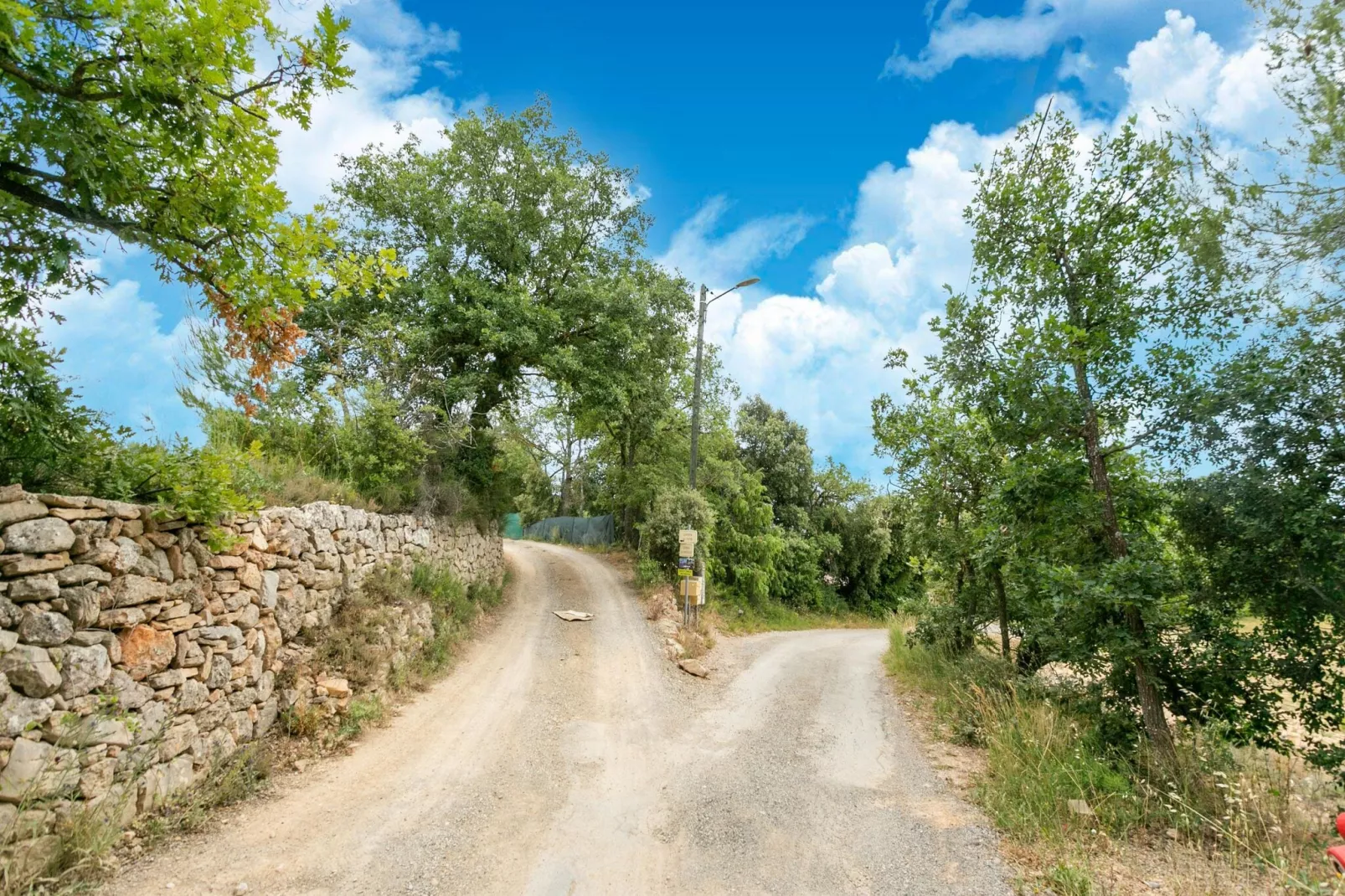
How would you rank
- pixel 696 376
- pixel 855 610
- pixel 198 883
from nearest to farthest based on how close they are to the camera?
pixel 198 883
pixel 696 376
pixel 855 610

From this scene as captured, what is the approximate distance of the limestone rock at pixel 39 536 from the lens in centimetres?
398

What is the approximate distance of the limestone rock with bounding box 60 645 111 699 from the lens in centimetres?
418

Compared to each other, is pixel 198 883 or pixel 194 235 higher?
pixel 194 235

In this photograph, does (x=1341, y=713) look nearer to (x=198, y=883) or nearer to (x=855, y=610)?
(x=198, y=883)

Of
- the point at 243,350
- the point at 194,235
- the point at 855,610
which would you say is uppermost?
the point at 194,235

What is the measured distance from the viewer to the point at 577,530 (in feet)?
99.5

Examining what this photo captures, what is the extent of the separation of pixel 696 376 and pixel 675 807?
10.3 metres

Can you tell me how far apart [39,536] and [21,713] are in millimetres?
1144

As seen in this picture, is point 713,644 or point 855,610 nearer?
point 713,644

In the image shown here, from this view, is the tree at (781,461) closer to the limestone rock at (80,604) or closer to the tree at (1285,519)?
the tree at (1285,519)

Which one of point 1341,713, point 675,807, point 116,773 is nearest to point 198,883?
point 116,773

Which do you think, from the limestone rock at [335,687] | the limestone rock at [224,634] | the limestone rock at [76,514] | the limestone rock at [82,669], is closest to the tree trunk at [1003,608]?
the limestone rock at [335,687]

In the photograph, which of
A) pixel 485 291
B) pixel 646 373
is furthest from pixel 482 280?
pixel 646 373

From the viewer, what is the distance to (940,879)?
4.54 m
